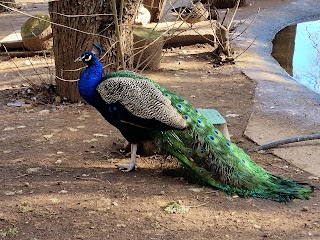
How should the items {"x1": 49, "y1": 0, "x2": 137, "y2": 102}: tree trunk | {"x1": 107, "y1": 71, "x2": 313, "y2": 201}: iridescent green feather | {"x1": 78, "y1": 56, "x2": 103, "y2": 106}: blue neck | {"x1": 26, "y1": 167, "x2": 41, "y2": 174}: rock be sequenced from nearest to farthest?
{"x1": 107, "y1": 71, "x2": 313, "y2": 201}: iridescent green feather → {"x1": 78, "y1": 56, "x2": 103, "y2": 106}: blue neck → {"x1": 26, "y1": 167, "x2": 41, "y2": 174}: rock → {"x1": 49, "y1": 0, "x2": 137, "y2": 102}: tree trunk

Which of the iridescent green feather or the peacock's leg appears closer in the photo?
the iridescent green feather

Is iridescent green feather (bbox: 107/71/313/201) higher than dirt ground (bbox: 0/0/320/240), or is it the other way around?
iridescent green feather (bbox: 107/71/313/201)

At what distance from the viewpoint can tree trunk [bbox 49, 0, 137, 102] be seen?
6391 millimetres

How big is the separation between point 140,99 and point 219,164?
31.5 inches

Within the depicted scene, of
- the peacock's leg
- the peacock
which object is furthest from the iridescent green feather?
the peacock's leg

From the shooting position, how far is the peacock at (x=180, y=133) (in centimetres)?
429

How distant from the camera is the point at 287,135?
583 cm

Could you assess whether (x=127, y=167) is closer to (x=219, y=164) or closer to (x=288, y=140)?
(x=219, y=164)

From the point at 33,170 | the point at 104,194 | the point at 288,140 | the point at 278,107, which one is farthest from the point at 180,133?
the point at 278,107

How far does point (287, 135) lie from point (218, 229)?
226cm

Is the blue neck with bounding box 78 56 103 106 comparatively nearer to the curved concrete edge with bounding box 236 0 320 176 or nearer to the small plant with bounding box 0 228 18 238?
the small plant with bounding box 0 228 18 238

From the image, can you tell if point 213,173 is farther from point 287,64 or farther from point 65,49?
point 287,64

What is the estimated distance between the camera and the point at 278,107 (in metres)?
6.84

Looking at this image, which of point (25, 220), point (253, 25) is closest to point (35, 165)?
point (25, 220)
